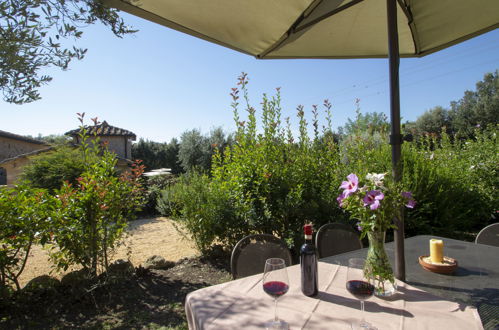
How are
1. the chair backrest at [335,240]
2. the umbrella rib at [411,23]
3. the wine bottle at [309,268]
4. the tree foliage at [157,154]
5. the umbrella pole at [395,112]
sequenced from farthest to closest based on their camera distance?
the tree foliage at [157,154], the chair backrest at [335,240], the umbrella rib at [411,23], the umbrella pole at [395,112], the wine bottle at [309,268]

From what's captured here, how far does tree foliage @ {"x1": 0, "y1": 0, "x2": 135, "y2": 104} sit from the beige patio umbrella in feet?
1.00

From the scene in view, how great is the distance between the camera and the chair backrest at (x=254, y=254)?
1893 millimetres

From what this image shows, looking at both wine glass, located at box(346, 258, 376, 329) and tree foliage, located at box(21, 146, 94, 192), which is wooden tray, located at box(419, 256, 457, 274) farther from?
tree foliage, located at box(21, 146, 94, 192)

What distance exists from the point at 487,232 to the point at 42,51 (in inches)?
140

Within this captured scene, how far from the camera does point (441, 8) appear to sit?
1915 mm

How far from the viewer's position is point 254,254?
1958 mm

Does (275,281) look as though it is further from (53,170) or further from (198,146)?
(198,146)

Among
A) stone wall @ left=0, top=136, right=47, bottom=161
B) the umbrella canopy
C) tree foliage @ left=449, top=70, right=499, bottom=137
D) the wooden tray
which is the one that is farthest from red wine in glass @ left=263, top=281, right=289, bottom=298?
tree foliage @ left=449, top=70, right=499, bottom=137

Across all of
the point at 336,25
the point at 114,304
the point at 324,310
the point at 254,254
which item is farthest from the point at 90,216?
the point at 336,25

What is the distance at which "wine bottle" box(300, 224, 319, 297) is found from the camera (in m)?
1.25

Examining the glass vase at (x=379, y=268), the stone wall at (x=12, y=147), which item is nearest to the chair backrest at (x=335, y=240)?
the glass vase at (x=379, y=268)

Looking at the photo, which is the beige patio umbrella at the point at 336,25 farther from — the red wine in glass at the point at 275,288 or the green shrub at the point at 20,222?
the green shrub at the point at 20,222

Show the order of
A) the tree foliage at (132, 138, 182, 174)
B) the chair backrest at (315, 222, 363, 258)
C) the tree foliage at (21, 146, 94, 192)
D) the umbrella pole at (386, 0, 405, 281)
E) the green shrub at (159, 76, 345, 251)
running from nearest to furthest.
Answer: the umbrella pole at (386, 0, 405, 281) → the chair backrest at (315, 222, 363, 258) → the green shrub at (159, 76, 345, 251) → the tree foliage at (21, 146, 94, 192) → the tree foliage at (132, 138, 182, 174)

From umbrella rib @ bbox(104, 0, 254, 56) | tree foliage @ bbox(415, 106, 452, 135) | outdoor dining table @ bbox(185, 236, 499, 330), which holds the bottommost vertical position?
outdoor dining table @ bbox(185, 236, 499, 330)
